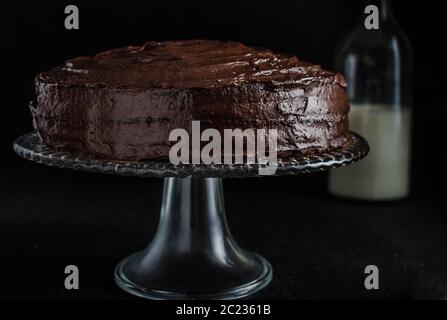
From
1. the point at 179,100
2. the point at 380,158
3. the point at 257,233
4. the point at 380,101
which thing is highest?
the point at 179,100

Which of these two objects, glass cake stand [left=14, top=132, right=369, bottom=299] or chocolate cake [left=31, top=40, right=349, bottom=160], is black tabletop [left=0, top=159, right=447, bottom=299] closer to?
glass cake stand [left=14, top=132, right=369, bottom=299]

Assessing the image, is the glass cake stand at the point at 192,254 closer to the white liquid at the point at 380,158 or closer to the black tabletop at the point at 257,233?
the black tabletop at the point at 257,233

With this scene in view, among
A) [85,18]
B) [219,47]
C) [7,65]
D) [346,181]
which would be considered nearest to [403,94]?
[346,181]

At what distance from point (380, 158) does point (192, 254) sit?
631 mm

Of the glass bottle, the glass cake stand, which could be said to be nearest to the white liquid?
the glass bottle

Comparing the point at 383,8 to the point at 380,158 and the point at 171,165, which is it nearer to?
the point at 380,158

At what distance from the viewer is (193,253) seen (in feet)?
4.58

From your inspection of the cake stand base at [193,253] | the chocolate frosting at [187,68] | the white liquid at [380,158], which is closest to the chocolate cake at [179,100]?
the chocolate frosting at [187,68]

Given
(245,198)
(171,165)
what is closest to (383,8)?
(245,198)

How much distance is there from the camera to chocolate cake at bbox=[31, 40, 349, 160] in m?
1.19

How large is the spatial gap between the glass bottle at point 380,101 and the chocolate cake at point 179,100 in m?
0.53

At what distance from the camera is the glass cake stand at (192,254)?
4.34 ft

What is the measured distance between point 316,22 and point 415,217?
1.95 feet

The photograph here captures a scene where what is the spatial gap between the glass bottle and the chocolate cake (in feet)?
1.74
